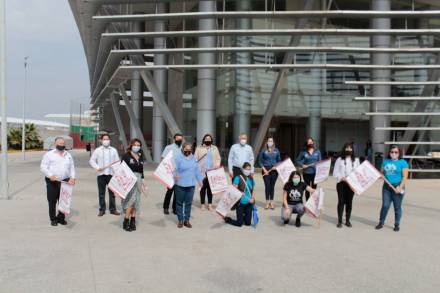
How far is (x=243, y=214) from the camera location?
820cm

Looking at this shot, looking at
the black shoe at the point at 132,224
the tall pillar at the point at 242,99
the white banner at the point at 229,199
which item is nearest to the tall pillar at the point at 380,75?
the tall pillar at the point at 242,99

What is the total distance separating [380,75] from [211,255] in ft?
52.4

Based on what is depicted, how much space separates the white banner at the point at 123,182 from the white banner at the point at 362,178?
4.15 m

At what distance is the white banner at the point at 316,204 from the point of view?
796cm

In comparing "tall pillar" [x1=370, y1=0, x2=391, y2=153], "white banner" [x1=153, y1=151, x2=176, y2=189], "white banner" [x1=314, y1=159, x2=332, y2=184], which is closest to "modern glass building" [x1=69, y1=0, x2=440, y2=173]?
"tall pillar" [x1=370, y1=0, x2=391, y2=153]

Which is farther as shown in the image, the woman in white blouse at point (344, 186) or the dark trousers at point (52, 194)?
the woman in white blouse at point (344, 186)

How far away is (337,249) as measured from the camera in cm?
642

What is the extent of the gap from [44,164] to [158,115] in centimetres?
1915

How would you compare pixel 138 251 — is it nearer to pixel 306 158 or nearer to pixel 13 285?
pixel 13 285

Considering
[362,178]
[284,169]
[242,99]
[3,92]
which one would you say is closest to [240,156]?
[284,169]

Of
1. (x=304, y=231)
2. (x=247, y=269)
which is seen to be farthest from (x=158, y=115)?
(x=247, y=269)

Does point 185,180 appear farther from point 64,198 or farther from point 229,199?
point 64,198

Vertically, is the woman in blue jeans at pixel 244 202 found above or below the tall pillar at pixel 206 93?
below

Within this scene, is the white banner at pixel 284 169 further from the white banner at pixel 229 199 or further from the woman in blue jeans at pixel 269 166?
the white banner at pixel 229 199
